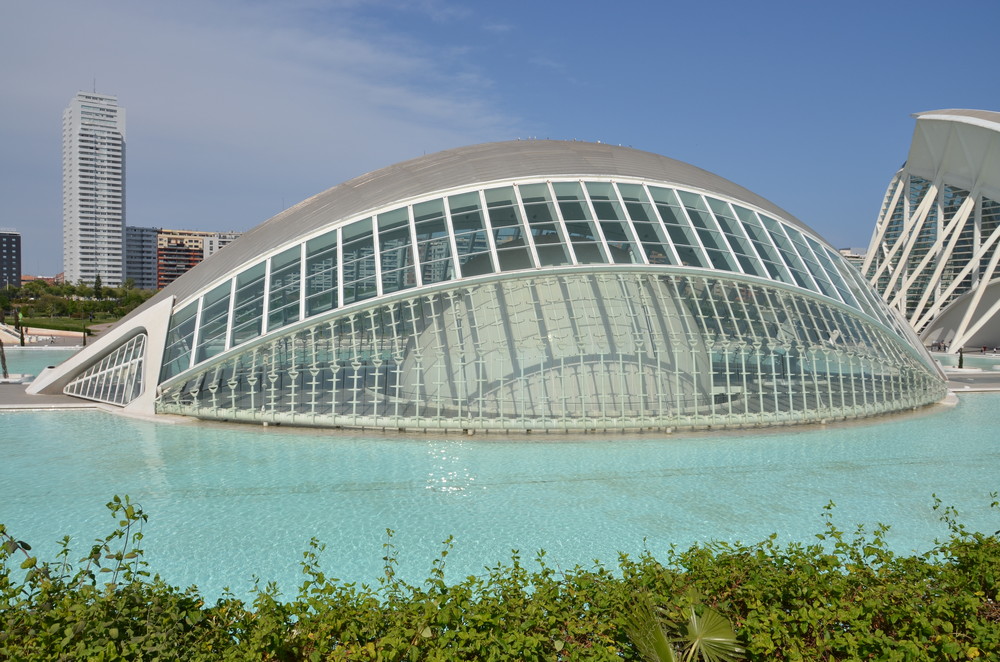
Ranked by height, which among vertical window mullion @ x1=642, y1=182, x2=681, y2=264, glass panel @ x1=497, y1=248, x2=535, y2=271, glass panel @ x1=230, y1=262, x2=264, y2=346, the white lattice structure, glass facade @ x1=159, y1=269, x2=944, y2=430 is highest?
the white lattice structure

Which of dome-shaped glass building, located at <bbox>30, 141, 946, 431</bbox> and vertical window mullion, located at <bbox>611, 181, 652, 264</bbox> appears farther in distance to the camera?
vertical window mullion, located at <bbox>611, 181, 652, 264</bbox>

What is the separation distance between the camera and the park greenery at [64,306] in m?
83.4

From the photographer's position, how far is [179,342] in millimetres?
19688

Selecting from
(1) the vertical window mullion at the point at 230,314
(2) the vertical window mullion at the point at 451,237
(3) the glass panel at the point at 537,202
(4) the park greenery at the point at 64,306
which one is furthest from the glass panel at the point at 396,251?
(4) the park greenery at the point at 64,306

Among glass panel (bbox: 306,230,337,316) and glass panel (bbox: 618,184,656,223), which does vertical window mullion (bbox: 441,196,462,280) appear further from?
glass panel (bbox: 618,184,656,223)

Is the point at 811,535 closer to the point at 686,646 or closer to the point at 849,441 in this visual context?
the point at 686,646

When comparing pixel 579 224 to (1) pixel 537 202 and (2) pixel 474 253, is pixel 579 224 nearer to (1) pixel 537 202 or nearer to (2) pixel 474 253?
(1) pixel 537 202

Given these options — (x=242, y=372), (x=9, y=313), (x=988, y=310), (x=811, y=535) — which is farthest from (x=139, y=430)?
(x=9, y=313)

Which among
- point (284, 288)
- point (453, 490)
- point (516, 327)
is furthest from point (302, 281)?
→ point (453, 490)

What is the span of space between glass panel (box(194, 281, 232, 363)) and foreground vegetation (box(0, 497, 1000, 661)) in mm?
13482

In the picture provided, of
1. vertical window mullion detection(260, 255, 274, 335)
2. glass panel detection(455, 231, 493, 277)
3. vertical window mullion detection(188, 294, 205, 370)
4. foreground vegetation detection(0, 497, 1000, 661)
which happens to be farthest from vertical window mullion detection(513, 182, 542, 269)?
foreground vegetation detection(0, 497, 1000, 661)

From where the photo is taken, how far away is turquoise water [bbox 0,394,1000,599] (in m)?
10.3

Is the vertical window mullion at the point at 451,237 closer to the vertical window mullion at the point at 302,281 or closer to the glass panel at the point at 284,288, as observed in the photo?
the vertical window mullion at the point at 302,281

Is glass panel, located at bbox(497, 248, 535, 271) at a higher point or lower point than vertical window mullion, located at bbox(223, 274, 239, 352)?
higher
